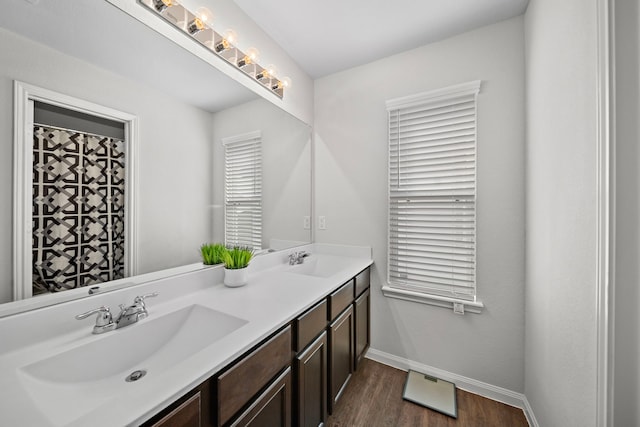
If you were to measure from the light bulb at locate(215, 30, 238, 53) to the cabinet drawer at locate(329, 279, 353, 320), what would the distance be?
5.05 ft

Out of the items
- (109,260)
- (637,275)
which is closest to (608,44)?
(637,275)

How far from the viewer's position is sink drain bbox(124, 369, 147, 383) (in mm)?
787

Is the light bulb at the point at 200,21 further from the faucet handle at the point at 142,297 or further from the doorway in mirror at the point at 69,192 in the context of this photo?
the faucet handle at the point at 142,297

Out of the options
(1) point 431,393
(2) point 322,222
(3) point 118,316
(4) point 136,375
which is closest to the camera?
(4) point 136,375

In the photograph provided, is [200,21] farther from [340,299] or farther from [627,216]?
[627,216]

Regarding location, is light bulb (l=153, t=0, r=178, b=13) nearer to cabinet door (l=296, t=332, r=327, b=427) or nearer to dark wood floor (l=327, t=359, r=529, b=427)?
cabinet door (l=296, t=332, r=327, b=427)

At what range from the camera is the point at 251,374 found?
84 centimetres

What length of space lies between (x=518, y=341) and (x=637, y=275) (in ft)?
3.87

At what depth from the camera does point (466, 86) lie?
66.9 inches

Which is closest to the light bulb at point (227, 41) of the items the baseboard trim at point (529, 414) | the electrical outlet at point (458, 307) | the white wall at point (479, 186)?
the white wall at point (479, 186)

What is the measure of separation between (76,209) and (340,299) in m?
1.30

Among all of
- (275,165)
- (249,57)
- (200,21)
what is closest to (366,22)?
(249,57)

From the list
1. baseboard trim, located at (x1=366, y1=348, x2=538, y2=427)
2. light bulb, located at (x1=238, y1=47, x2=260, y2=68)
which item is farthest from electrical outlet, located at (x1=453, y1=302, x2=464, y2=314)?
light bulb, located at (x1=238, y1=47, x2=260, y2=68)

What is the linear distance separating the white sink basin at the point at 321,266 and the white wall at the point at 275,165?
25cm
